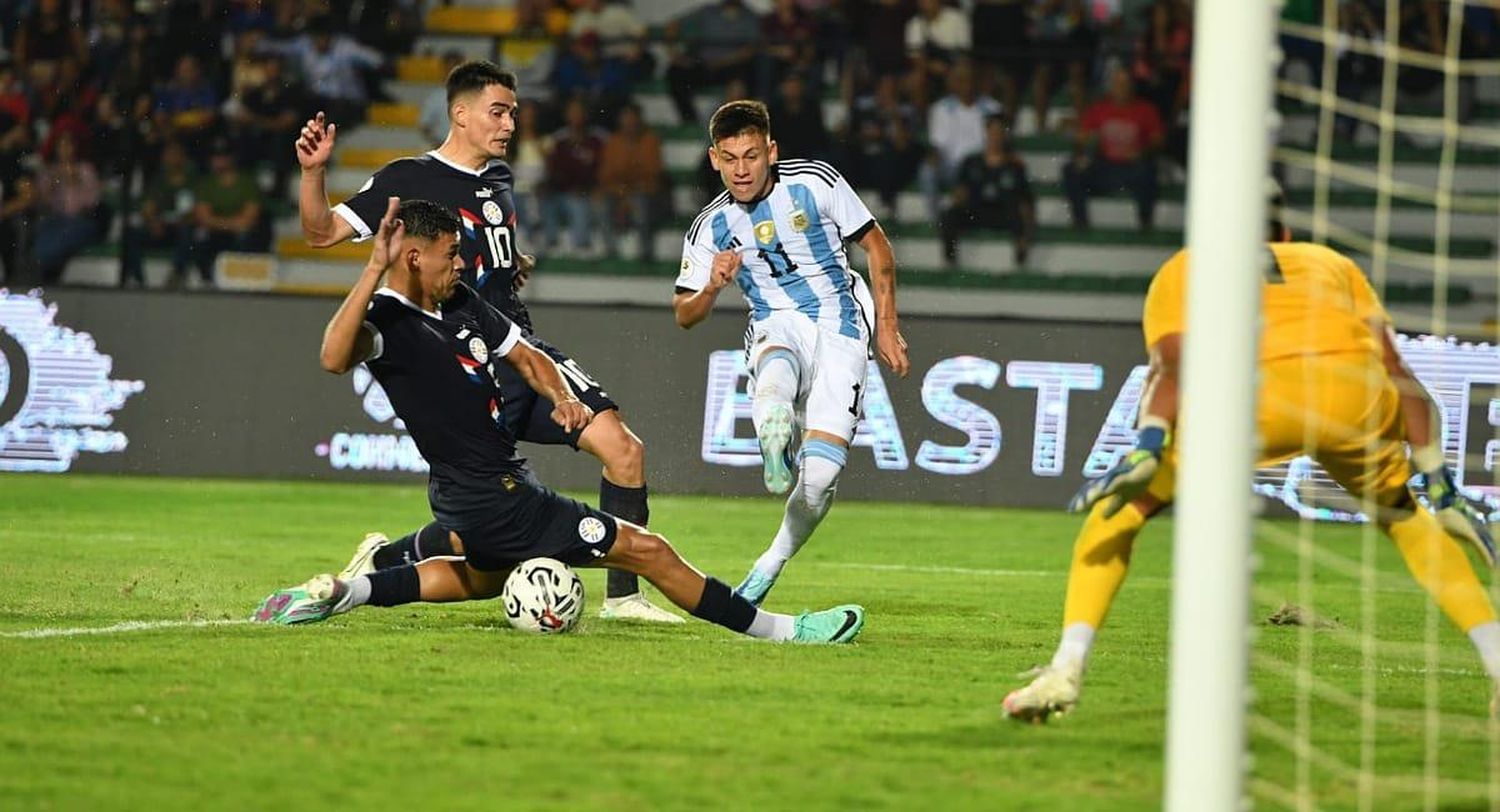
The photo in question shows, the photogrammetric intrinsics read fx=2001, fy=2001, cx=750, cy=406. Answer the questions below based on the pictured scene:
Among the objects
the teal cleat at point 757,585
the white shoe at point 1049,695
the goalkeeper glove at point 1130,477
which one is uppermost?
the goalkeeper glove at point 1130,477

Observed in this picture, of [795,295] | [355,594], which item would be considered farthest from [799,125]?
[355,594]

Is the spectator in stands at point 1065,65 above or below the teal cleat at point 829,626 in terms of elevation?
above

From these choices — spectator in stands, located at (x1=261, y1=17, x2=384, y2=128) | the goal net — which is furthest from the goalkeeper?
spectator in stands, located at (x1=261, y1=17, x2=384, y2=128)

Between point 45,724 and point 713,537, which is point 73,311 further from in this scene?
point 45,724

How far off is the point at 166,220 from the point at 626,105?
3973mm

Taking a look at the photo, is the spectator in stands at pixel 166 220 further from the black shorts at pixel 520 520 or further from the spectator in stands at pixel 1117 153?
the black shorts at pixel 520 520

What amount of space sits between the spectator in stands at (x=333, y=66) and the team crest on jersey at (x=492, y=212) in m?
11.0

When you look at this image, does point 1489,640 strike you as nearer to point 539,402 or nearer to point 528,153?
point 539,402

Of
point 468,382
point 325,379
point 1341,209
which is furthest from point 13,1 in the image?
point 468,382

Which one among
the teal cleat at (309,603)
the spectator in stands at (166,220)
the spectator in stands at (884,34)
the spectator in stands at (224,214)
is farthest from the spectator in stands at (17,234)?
the teal cleat at (309,603)

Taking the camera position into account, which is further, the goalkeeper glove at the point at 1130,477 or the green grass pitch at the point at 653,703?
the goalkeeper glove at the point at 1130,477

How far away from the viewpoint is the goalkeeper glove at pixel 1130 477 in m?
4.82

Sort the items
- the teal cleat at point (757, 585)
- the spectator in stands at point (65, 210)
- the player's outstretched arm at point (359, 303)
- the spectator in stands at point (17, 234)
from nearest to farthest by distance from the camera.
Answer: the player's outstretched arm at point (359, 303)
the teal cleat at point (757, 585)
the spectator in stands at point (17, 234)
the spectator in stands at point (65, 210)

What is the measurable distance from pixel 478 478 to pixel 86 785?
2.54 m
